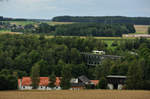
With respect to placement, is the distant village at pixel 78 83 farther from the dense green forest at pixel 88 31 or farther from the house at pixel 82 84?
the dense green forest at pixel 88 31

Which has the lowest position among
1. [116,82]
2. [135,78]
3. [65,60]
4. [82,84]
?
[65,60]

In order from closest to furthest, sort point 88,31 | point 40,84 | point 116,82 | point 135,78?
point 135,78
point 116,82
point 40,84
point 88,31

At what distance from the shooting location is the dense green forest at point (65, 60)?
2279 inches

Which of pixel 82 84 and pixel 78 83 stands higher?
pixel 82 84

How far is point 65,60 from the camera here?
9100 cm

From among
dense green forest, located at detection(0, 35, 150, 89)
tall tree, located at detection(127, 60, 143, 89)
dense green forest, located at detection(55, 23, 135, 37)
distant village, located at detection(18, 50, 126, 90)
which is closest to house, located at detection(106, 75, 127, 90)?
distant village, located at detection(18, 50, 126, 90)

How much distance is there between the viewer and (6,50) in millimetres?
90812

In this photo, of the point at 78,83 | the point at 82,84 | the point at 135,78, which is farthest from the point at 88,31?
the point at 135,78

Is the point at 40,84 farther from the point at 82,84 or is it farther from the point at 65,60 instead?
the point at 65,60

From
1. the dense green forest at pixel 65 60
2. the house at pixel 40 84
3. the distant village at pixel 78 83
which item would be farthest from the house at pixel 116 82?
the house at pixel 40 84

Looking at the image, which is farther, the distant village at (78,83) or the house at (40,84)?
the house at (40,84)

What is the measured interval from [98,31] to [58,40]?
4370cm

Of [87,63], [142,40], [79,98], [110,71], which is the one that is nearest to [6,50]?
[87,63]

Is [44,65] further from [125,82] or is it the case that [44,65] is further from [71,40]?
[71,40]
